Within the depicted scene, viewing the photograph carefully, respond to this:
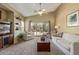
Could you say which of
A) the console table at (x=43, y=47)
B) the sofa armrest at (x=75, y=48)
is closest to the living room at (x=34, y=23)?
the console table at (x=43, y=47)

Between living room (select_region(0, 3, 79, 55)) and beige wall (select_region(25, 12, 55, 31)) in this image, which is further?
beige wall (select_region(25, 12, 55, 31))

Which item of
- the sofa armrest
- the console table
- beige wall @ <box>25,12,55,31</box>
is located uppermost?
beige wall @ <box>25,12,55,31</box>

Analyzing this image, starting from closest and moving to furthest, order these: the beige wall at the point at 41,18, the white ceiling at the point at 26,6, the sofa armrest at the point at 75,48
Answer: the sofa armrest at the point at 75,48
the white ceiling at the point at 26,6
the beige wall at the point at 41,18

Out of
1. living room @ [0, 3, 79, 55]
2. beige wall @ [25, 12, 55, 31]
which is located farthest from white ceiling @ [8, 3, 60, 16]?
beige wall @ [25, 12, 55, 31]

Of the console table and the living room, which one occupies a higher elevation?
the living room

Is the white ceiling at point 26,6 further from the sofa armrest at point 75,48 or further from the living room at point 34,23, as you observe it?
the sofa armrest at point 75,48

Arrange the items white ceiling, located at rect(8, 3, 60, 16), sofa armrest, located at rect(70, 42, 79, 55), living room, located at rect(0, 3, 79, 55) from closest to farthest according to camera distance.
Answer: sofa armrest, located at rect(70, 42, 79, 55)
living room, located at rect(0, 3, 79, 55)
white ceiling, located at rect(8, 3, 60, 16)

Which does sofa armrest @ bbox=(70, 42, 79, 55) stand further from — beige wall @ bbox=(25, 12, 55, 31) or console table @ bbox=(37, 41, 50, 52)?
beige wall @ bbox=(25, 12, 55, 31)

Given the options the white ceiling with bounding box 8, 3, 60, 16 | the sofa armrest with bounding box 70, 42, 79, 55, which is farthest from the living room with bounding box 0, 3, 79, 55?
the sofa armrest with bounding box 70, 42, 79, 55

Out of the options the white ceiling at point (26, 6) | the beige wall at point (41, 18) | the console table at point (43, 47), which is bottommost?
the console table at point (43, 47)

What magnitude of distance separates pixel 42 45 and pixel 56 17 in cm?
523

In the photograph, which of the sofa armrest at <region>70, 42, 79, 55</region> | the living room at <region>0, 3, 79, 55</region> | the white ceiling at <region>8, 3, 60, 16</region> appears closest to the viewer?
the sofa armrest at <region>70, 42, 79, 55</region>

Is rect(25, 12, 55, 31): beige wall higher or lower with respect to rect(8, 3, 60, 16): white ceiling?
lower
